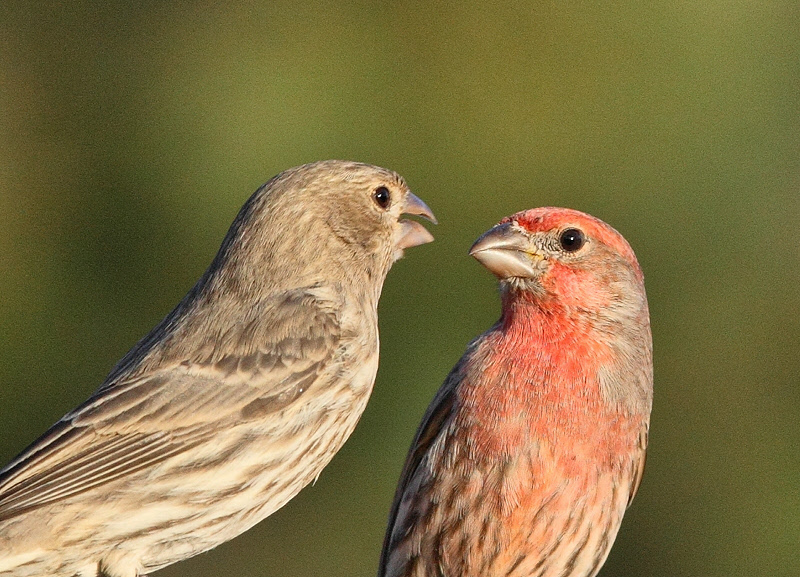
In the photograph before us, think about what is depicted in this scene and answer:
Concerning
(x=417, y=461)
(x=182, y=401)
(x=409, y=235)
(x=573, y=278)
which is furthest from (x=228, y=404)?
(x=573, y=278)

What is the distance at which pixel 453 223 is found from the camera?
8.03 m

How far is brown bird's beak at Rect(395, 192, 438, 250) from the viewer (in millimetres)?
5355

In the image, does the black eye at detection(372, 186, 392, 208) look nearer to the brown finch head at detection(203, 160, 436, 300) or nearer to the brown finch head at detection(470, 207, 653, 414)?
the brown finch head at detection(203, 160, 436, 300)

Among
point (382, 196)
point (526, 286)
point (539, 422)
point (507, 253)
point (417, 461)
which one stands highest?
point (382, 196)

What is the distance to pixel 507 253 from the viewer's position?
494 centimetres

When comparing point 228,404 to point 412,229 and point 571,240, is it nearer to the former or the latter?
point 412,229

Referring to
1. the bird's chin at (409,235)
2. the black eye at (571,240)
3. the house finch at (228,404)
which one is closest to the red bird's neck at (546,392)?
the black eye at (571,240)

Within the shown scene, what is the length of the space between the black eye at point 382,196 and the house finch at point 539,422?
563mm

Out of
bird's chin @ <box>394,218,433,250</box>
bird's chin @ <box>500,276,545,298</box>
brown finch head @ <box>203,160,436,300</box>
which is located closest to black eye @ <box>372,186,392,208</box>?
brown finch head @ <box>203,160,436,300</box>

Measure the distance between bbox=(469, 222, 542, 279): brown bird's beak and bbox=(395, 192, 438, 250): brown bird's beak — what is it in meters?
0.46

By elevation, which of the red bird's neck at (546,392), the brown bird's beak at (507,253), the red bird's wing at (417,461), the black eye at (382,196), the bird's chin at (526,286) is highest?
the black eye at (382,196)

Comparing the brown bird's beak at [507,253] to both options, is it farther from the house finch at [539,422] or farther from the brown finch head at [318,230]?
the brown finch head at [318,230]

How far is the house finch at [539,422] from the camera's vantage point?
4.72 m

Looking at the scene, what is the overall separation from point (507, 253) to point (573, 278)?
0.87 ft
